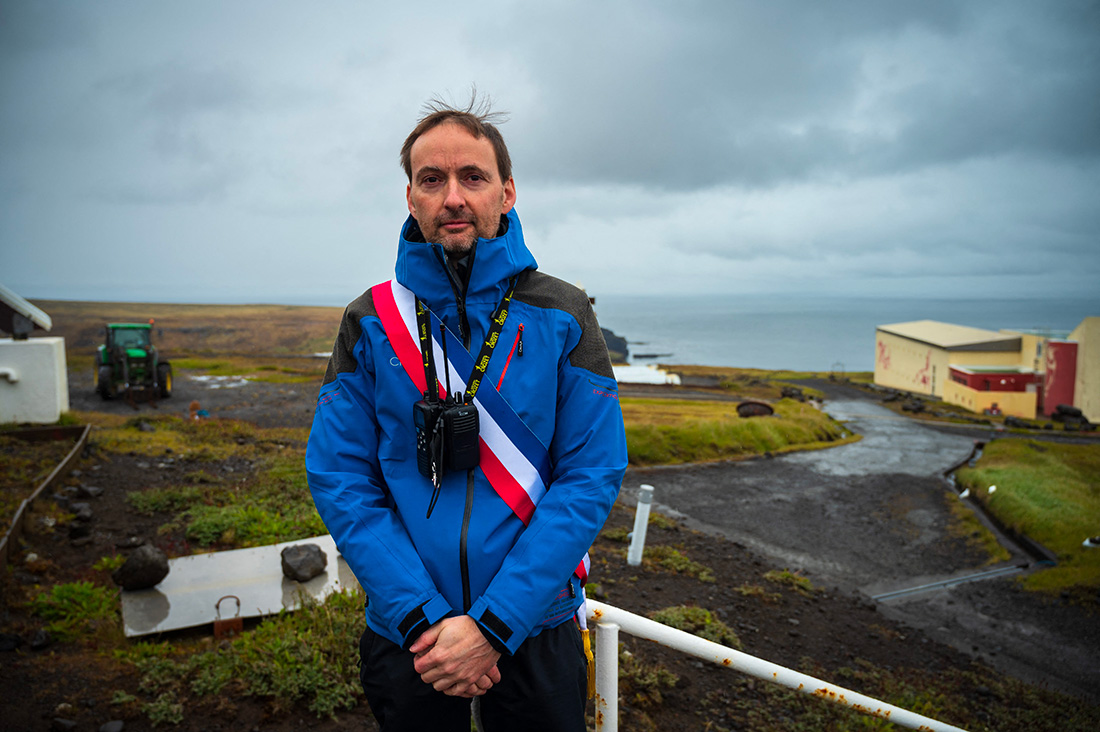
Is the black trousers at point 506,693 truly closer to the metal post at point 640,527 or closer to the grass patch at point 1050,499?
the metal post at point 640,527

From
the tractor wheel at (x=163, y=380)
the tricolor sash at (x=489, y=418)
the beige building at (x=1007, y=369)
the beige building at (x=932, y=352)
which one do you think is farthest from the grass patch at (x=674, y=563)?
the beige building at (x=932, y=352)

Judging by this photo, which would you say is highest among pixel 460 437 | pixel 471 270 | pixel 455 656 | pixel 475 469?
pixel 471 270

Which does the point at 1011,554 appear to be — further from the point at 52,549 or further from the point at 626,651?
the point at 52,549

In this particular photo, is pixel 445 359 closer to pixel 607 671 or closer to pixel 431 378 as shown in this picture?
pixel 431 378

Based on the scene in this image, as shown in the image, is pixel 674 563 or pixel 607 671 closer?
pixel 607 671

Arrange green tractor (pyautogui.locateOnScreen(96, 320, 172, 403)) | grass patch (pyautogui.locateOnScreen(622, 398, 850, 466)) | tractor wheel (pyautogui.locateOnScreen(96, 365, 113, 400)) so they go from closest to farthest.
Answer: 1. grass patch (pyautogui.locateOnScreen(622, 398, 850, 466))
2. green tractor (pyautogui.locateOnScreen(96, 320, 172, 403))
3. tractor wheel (pyautogui.locateOnScreen(96, 365, 113, 400))

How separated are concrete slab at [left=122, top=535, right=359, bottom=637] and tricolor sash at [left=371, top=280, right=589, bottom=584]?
Result: 13.0 feet

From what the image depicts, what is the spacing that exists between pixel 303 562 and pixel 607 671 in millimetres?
4244

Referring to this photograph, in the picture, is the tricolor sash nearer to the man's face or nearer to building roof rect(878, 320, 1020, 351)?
the man's face

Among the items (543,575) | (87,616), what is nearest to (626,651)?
(543,575)

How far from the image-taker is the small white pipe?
2.28 metres

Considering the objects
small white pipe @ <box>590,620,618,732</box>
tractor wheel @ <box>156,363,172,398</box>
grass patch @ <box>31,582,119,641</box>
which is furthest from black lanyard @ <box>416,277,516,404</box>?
tractor wheel @ <box>156,363,172,398</box>

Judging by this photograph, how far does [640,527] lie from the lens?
6.86 meters

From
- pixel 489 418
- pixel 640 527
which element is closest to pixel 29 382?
pixel 640 527
